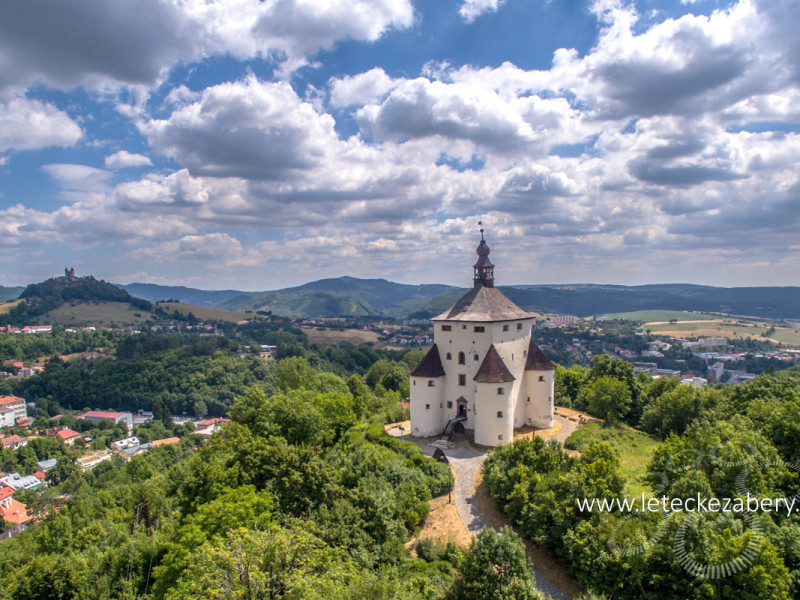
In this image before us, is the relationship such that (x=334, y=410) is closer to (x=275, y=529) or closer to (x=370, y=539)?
(x=370, y=539)

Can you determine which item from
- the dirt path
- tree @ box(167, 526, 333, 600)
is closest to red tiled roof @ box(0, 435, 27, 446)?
the dirt path

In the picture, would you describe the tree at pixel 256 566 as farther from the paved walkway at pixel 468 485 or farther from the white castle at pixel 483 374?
the white castle at pixel 483 374

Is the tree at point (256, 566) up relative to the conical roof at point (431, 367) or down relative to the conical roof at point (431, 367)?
down

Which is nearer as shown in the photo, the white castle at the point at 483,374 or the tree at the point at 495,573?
the tree at the point at 495,573

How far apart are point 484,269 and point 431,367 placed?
1062 cm

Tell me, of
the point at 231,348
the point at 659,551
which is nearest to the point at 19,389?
the point at 231,348

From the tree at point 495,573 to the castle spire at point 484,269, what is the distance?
28472 millimetres

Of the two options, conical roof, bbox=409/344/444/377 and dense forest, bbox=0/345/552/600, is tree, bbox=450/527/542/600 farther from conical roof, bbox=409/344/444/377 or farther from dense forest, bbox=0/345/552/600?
conical roof, bbox=409/344/444/377

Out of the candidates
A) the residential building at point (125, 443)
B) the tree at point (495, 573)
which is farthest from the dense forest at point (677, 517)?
the residential building at point (125, 443)

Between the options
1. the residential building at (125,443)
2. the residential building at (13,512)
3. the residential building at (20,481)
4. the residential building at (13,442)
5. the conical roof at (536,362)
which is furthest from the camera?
the residential building at (125,443)

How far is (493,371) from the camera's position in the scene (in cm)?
3731

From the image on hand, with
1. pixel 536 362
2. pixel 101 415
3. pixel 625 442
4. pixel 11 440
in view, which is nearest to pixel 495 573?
pixel 536 362

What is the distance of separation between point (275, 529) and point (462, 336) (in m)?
24.4

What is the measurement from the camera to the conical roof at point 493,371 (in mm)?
37000
